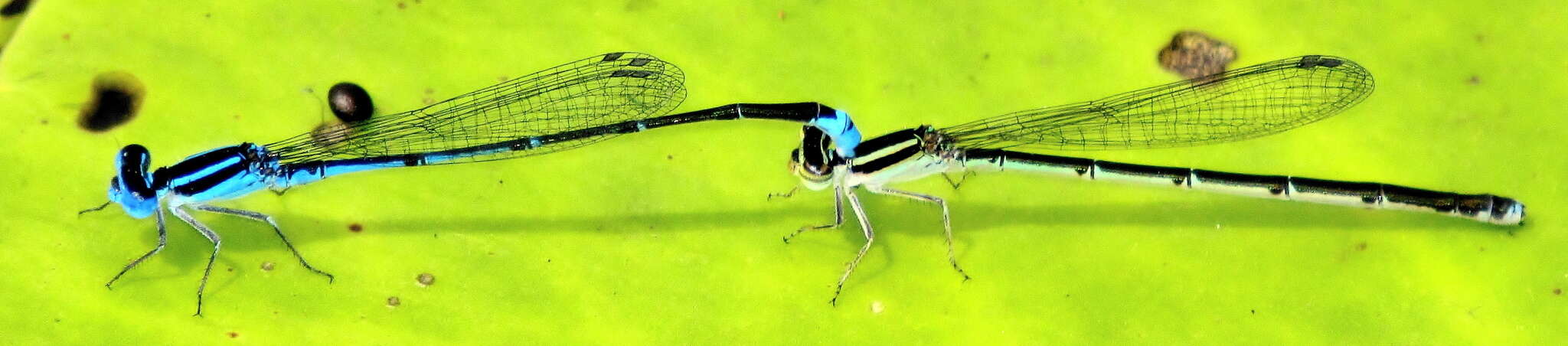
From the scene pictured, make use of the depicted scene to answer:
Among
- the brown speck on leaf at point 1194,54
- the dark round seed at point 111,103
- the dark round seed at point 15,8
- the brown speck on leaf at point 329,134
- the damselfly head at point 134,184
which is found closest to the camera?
the damselfly head at point 134,184

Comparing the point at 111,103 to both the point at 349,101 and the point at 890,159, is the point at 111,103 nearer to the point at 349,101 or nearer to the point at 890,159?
the point at 349,101

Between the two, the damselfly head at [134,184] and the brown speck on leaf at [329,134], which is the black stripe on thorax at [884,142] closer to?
the brown speck on leaf at [329,134]

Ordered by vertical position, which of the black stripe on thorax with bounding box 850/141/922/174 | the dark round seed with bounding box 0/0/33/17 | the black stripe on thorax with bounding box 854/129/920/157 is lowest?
the black stripe on thorax with bounding box 850/141/922/174

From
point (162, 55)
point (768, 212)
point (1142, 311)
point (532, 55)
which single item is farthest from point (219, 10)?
point (1142, 311)

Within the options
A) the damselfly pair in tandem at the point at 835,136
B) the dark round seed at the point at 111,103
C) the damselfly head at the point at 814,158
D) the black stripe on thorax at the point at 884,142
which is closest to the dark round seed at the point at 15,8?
the dark round seed at the point at 111,103

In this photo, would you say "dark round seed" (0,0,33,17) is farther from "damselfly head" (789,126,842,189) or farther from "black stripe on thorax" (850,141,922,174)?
"black stripe on thorax" (850,141,922,174)

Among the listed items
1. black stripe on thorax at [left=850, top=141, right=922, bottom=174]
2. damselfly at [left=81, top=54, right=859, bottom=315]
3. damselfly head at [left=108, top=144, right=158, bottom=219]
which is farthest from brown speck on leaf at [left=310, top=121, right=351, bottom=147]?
black stripe on thorax at [left=850, top=141, right=922, bottom=174]
